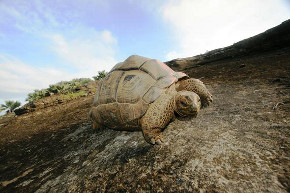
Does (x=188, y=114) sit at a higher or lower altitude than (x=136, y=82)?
lower

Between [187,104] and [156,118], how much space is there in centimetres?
51

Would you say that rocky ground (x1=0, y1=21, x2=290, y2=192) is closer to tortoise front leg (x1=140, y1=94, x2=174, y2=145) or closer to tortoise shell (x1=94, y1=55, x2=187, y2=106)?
tortoise front leg (x1=140, y1=94, x2=174, y2=145)

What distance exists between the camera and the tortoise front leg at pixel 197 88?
2.81 metres

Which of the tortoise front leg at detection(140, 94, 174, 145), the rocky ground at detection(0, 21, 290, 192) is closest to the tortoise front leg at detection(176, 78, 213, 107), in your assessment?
the rocky ground at detection(0, 21, 290, 192)

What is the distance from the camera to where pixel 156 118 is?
85.4 inches

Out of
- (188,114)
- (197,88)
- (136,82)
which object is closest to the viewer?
(188,114)

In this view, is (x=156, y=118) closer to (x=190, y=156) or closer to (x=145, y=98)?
(x=145, y=98)

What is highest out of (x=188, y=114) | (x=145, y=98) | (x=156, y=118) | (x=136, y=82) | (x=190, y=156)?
(x=136, y=82)

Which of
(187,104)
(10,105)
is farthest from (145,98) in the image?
(10,105)

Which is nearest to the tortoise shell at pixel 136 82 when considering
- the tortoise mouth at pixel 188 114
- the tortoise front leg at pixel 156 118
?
the tortoise front leg at pixel 156 118

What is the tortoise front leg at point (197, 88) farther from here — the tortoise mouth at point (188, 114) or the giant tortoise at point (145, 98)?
the tortoise mouth at point (188, 114)

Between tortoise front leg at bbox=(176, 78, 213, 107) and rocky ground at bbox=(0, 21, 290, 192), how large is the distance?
0.20m

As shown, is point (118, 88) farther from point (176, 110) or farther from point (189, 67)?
point (189, 67)

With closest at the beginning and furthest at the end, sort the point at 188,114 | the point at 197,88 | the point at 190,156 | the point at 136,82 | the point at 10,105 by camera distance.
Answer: the point at 190,156 < the point at 188,114 < the point at 136,82 < the point at 197,88 < the point at 10,105
